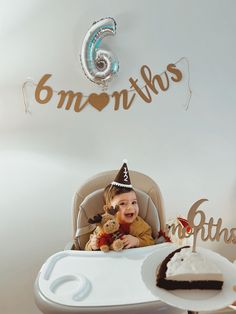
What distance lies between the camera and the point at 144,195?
1.71 metres

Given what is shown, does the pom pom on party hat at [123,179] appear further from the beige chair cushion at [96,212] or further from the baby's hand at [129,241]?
the baby's hand at [129,241]

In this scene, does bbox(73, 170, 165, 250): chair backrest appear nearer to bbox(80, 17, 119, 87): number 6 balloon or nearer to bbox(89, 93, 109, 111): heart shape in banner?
bbox(89, 93, 109, 111): heart shape in banner

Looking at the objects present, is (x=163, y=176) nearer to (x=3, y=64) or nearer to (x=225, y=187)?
(x=225, y=187)

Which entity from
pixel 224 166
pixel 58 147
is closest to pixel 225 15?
pixel 224 166

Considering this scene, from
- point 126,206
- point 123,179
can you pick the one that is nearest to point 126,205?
point 126,206

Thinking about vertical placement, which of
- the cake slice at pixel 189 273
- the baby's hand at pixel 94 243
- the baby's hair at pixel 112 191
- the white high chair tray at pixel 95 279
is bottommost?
the white high chair tray at pixel 95 279

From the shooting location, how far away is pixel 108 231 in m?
1.54

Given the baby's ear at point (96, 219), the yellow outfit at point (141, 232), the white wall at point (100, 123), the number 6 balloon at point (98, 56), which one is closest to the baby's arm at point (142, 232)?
the yellow outfit at point (141, 232)

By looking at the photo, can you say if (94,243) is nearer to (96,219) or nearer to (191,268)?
(96,219)

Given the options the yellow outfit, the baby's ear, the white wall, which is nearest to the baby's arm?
the yellow outfit

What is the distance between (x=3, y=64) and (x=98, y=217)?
899 mm

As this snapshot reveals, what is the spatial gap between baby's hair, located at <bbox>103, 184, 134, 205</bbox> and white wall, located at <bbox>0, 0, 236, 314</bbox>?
0.41m

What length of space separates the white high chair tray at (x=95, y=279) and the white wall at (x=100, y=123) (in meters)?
0.62

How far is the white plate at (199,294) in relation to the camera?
80 cm
